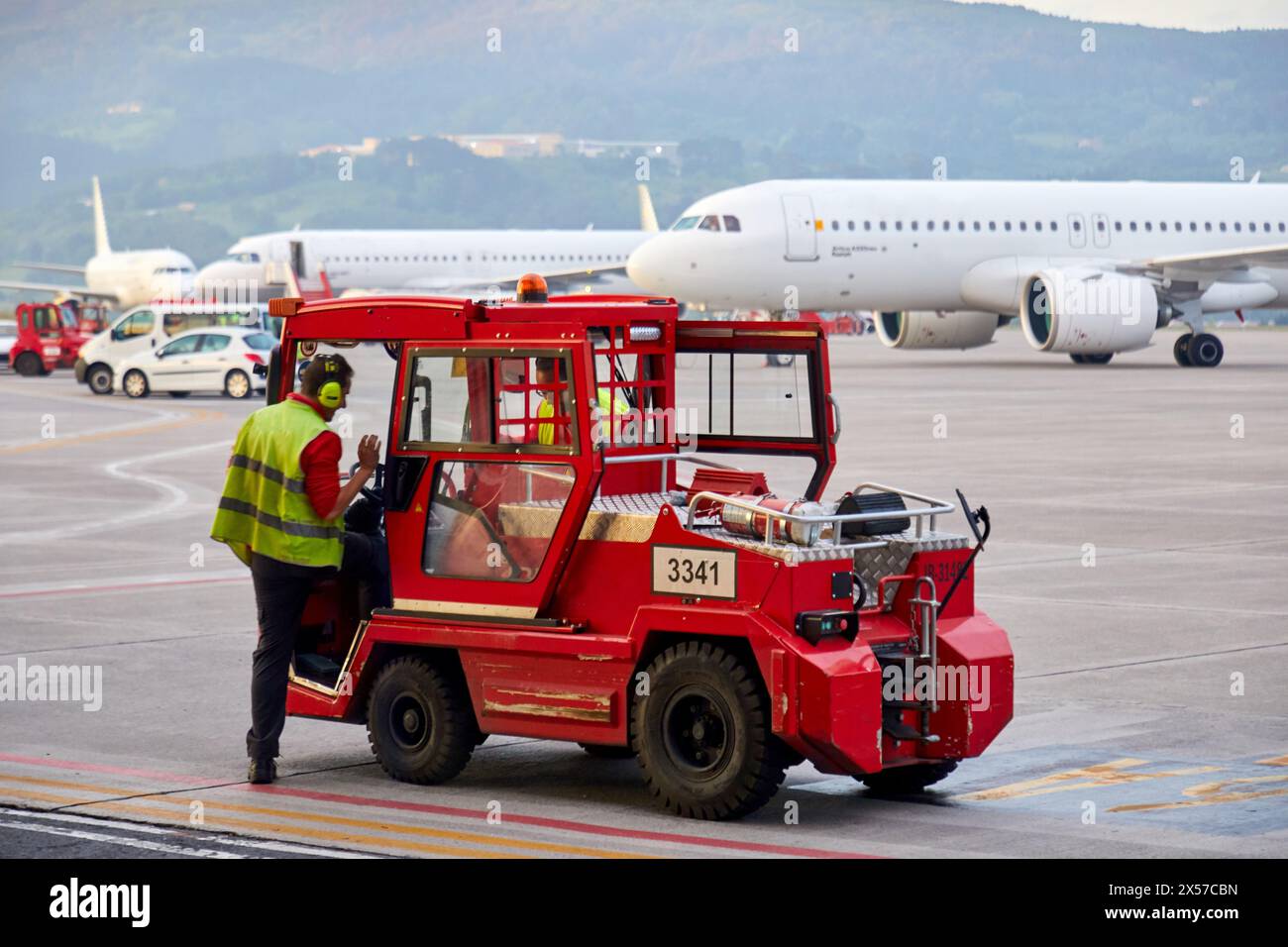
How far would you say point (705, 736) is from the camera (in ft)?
27.6

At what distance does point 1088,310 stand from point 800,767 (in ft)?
124

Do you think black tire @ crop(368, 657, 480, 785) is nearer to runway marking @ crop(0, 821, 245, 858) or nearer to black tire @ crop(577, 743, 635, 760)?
black tire @ crop(577, 743, 635, 760)

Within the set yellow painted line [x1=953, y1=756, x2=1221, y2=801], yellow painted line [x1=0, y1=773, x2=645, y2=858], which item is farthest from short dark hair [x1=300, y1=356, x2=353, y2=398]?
yellow painted line [x1=953, y1=756, x2=1221, y2=801]

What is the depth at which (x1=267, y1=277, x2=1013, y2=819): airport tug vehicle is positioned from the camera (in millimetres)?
8234

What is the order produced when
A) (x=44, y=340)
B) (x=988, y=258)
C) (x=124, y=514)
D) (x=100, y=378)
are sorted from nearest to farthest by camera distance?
(x=124, y=514), (x=100, y=378), (x=988, y=258), (x=44, y=340)

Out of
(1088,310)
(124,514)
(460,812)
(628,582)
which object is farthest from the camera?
(1088,310)

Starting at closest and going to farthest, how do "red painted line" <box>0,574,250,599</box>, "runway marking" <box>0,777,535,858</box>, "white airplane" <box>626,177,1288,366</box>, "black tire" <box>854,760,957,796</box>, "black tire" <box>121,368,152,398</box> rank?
"runway marking" <box>0,777,535,858</box> → "black tire" <box>854,760,957,796</box> → "red painted line" <box>0,574,250,599</box> → "black tire" <box>121,368,152,398</box> → "white airplane" <box>626,177,1288,366</box>

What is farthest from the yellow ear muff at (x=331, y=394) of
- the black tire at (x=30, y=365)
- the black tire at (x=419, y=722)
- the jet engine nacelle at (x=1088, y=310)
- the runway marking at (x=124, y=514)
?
the black tire at (x=30, y=365)

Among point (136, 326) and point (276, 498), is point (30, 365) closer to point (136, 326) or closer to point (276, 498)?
point (136, 326)

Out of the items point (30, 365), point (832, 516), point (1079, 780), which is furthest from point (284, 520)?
point (30, 365)

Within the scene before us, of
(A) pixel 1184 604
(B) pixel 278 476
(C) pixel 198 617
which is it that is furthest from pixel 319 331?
(A) pixel 1184 604

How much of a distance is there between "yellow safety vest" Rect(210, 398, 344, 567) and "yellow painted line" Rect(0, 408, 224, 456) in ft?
66.5
